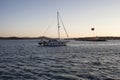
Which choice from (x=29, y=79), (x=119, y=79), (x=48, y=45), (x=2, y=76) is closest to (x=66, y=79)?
(x=29, y=79)

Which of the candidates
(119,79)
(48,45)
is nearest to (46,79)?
(119,79)

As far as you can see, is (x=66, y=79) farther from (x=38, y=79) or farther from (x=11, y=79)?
(x=11, y=79)

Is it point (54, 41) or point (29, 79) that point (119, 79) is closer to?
point (29, 79)

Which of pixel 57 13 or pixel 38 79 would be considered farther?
pixel 57 13

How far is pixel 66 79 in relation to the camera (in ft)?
82.2

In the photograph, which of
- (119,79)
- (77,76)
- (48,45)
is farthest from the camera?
(48,45)

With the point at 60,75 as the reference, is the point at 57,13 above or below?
above

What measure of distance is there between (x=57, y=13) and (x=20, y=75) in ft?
316

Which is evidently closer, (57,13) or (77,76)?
(77,76)

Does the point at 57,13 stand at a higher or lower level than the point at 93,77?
higher

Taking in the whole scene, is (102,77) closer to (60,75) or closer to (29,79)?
(60,75)

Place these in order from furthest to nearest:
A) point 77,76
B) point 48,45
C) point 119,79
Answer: point 48,45, point 77,76, point 119,79

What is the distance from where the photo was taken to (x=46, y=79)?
2489 cm

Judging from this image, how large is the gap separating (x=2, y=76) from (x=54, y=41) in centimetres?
9282
